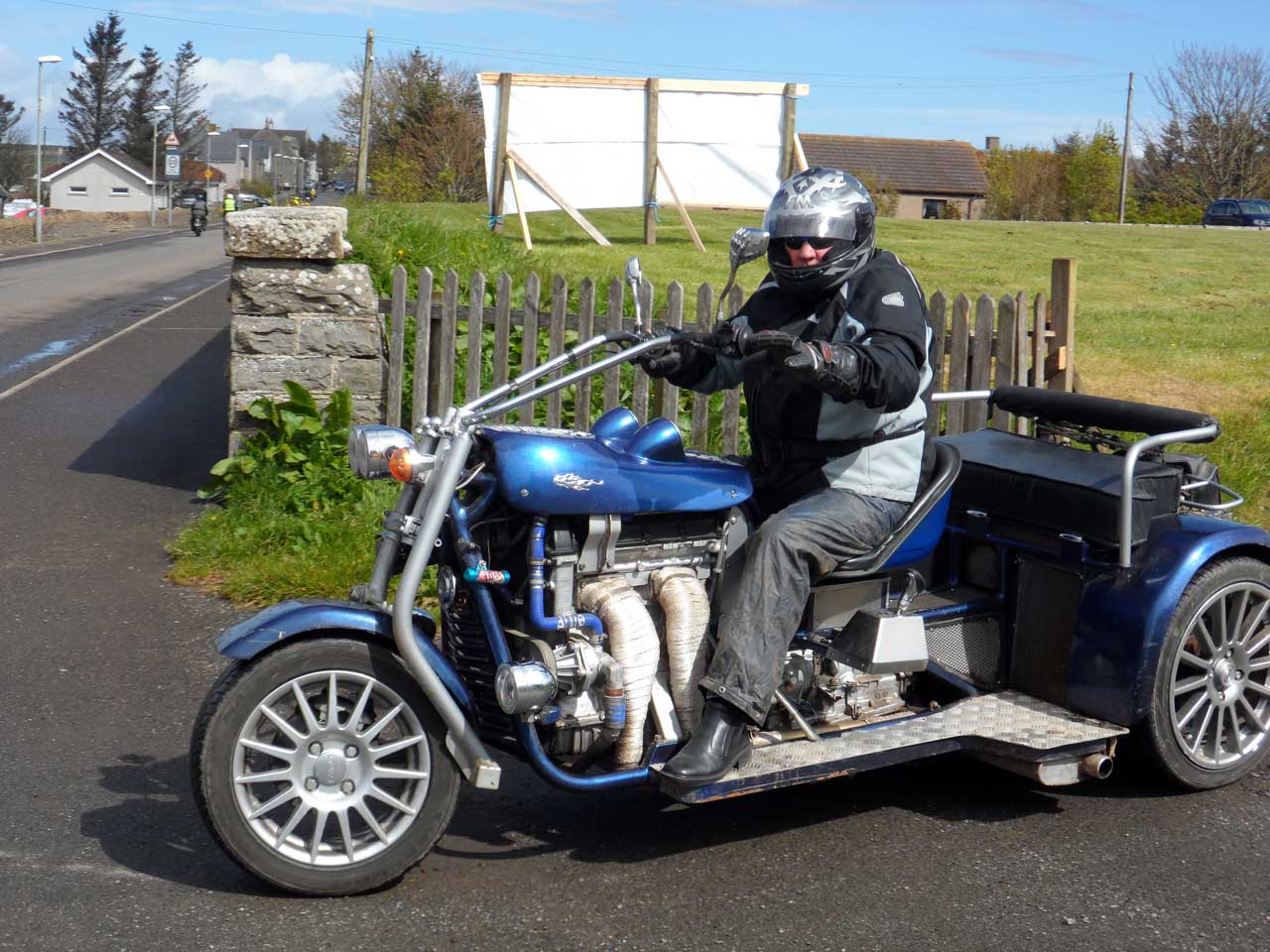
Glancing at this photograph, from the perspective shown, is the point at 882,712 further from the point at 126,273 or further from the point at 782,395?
the point at 126,273

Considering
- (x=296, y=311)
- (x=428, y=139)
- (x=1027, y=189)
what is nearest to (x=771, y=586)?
(x=296, y=311)

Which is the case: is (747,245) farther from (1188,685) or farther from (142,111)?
(142,111)

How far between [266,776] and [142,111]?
123 metres

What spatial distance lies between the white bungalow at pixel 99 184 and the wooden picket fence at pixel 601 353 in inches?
4320

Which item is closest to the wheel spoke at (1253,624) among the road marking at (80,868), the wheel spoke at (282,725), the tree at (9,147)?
the wheel spoke at (282,725)

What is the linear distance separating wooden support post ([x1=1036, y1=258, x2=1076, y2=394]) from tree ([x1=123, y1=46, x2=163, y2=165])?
11730 cm

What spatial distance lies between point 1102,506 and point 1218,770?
1.04 m

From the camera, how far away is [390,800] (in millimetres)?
3818

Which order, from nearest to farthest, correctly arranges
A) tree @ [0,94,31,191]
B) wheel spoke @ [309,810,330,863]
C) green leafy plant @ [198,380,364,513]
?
wheel spoke @ [309,810,330,863] < green leafy plant @ [198,380,364,513] < tree @ [0,94,31,191]

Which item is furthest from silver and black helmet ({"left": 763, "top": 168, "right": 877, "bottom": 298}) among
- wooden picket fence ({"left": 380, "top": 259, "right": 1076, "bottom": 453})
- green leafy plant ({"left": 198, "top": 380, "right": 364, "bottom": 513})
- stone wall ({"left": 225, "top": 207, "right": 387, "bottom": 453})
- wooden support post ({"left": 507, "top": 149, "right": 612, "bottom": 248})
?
wooden support post ({"left": 507, "top": 149, "right": 612, "bottom": 248})

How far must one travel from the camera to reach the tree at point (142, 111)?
115m

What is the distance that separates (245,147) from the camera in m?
139

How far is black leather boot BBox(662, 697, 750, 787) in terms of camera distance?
12.7 ft

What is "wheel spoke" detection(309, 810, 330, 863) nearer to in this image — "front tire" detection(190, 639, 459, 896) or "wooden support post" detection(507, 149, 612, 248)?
"front tire" detection(190, 639, 459, 896)
